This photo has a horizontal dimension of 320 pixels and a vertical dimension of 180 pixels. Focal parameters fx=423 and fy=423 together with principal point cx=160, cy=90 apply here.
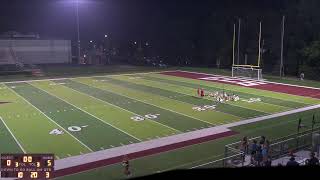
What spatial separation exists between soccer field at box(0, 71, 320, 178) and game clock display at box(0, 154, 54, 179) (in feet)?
18.2

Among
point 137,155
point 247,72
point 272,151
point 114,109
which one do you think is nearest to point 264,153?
point 272,151

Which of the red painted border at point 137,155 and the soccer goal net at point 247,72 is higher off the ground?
the soccer goal net at point 247,72

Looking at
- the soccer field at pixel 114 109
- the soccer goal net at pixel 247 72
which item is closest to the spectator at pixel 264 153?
the soccer field at pixel 114 109

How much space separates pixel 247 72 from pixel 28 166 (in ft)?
109

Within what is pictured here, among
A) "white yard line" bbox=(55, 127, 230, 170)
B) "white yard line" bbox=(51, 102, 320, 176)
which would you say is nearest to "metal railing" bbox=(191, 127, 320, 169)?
"white yard line" bbox=(55, 127, 230, 170)

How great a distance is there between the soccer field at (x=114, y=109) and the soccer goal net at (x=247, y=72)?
7.58 feet

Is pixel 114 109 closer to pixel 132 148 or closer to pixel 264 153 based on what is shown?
pixel 132 148

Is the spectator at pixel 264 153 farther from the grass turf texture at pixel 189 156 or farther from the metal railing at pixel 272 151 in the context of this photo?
the grass turf texture at pixel 189 156

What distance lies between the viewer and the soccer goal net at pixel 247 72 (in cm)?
3906

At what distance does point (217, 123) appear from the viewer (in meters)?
20.1

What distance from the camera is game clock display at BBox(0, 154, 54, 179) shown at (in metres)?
9.27

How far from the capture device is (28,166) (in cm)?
929

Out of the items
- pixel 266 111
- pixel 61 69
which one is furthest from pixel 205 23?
pixel 266 111

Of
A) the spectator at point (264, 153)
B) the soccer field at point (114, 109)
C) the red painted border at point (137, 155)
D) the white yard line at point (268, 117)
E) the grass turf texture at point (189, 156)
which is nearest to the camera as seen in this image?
the spectator at point (264, 153)
